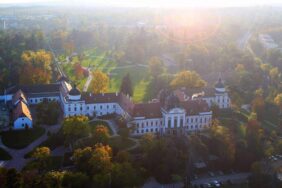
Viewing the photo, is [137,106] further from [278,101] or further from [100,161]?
[278,101]

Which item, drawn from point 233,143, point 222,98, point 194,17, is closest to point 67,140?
point 233,143

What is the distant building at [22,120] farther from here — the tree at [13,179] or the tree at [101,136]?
the tree at [13,179]

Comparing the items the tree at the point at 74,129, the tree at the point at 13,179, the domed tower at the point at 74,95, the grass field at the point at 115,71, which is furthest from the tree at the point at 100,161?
the grass field at the point at 115,71

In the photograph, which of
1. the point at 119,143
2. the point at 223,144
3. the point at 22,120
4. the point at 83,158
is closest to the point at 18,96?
the point at 22,120

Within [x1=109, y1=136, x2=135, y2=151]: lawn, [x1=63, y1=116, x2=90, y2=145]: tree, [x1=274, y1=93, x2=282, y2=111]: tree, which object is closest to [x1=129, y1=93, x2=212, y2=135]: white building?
[x1=109, y1=136, x2=135, y2=151]: lawn

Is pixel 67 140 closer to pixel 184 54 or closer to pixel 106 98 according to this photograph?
pixel 106 98
